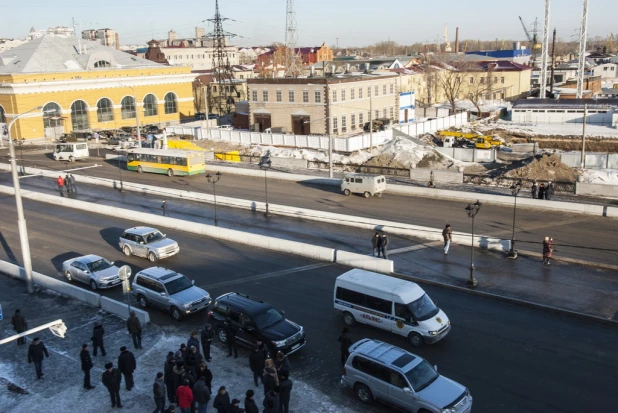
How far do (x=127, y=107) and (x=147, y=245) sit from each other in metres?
58.3

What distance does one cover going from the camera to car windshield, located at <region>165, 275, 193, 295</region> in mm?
21625

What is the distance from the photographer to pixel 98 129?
7706cm

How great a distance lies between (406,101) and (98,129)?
42.7m

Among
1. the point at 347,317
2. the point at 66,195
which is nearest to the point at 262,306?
the point at 347,317

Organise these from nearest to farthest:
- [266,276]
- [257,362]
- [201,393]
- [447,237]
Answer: [201,393]
[257,362]
[266,276]
[447,237]

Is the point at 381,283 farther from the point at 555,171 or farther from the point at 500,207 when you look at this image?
the point at 555,171

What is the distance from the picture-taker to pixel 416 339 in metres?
18.6

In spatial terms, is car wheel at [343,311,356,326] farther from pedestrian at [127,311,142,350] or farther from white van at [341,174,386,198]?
white van at [341,174,386,198]

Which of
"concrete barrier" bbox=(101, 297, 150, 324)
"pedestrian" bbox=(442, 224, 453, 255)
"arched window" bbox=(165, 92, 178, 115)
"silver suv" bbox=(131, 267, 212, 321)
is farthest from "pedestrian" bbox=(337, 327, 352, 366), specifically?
"arched window" bbox=(165, 92, 178, 115)

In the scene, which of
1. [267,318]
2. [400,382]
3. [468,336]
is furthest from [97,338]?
[468,336]

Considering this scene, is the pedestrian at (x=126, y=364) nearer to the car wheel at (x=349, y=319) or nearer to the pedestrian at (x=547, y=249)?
the car wheel at (x=349, y=319)

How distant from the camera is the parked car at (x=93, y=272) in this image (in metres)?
24.7

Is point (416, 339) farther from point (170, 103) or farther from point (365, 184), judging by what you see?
point (170, 103)

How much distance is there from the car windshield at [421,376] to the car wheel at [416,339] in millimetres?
3134
